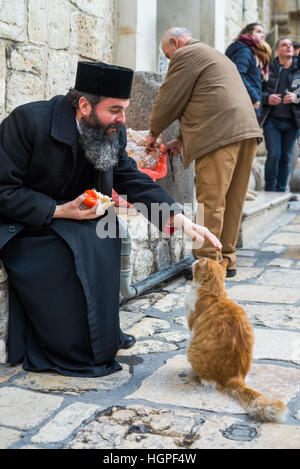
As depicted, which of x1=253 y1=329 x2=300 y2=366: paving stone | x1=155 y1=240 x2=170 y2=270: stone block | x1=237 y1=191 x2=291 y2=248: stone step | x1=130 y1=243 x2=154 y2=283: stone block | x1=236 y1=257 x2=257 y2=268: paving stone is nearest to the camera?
x1=253 y1=329 x2=300 y2=366: paving stone

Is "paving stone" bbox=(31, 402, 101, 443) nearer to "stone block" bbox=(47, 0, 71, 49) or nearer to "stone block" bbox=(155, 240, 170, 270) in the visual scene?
"stone block" bbox=(155, 240, 170, 270)

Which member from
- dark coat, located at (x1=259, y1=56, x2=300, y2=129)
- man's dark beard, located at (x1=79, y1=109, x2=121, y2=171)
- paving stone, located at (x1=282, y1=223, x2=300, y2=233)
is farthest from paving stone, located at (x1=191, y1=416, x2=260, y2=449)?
dark coat, located at (x1=259, y1=56, x2=300, y2=129)

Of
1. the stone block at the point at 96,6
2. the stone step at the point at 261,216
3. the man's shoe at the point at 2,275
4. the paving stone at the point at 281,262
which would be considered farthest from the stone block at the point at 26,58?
the stone step at the point at 261,216

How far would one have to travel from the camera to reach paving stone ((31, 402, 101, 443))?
86.7 inches

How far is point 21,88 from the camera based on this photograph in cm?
378

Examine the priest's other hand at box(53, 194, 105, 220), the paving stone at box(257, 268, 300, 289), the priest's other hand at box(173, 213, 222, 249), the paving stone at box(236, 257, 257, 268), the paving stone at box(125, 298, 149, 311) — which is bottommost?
the paving stone at box(125, 298, 149, 311)

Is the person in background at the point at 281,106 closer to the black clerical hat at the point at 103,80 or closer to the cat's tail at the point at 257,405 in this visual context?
the black clerical hat at the point at 103,80

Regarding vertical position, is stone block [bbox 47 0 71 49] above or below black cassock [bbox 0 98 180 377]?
above

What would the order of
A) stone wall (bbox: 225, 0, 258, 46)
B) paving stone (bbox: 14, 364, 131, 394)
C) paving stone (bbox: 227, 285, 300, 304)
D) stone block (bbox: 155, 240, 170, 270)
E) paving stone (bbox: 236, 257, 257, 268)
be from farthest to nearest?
1. stone wall (bbox: 225, 0, 258, 46)
2. paving stone (bbox: 236, 257, 257, 268)
3. stone block (bbox: 155, 240, 170, 270)
4. paving stone (bbox: 227, 285, 300, 304)
5. paving stone (bbox: 14, 364, 131, 394)

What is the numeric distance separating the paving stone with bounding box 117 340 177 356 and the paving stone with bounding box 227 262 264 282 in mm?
1527

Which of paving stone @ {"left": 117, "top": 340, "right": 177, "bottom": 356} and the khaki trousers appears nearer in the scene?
paving stone @ {"left": 117, "top": 340, "right": 177, "bottom": 356}

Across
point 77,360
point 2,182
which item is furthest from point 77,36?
point 77,360

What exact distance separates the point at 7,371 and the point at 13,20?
85.0 inches

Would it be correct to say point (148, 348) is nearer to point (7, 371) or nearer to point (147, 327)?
point (147, 327)
